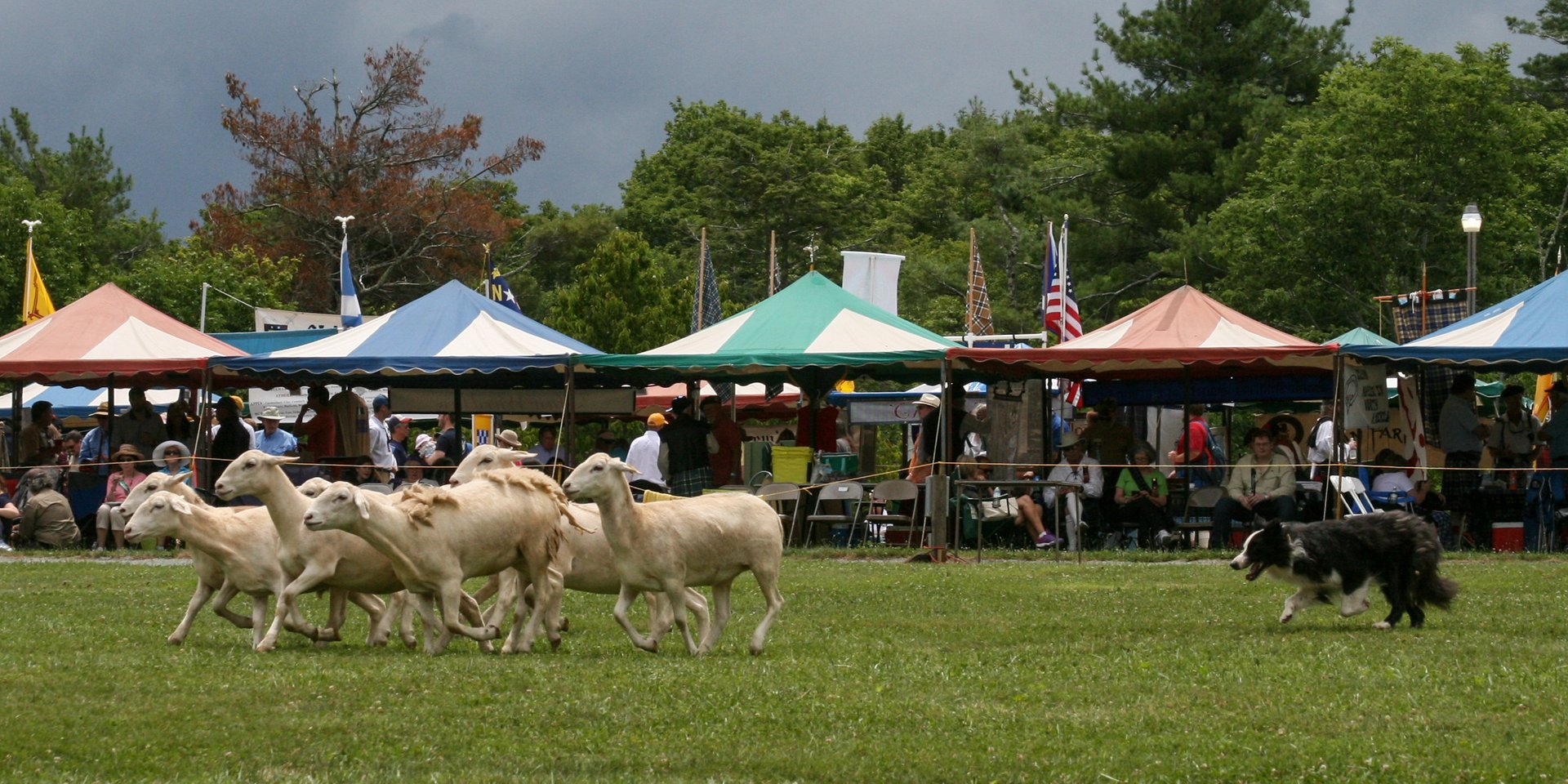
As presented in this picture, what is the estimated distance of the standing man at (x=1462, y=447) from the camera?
22875 millimetres

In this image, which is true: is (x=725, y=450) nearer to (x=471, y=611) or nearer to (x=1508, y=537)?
(x=1508, y=537)

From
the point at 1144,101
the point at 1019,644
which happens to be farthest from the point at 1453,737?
the point at 1144,101

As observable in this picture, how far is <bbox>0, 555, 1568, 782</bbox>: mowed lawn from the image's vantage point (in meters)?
7.75

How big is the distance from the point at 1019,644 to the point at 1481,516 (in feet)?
41.3

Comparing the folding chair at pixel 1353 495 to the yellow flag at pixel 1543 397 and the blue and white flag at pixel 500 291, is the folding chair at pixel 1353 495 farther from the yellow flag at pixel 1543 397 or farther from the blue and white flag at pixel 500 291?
the blue and white flag at pixel 500 291

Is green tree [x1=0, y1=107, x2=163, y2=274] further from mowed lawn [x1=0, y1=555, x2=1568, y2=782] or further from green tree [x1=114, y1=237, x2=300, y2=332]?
mowed lawn [x1=0, y1=555, x2=1568, y2=782]

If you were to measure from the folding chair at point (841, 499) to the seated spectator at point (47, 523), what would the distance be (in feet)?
31.6

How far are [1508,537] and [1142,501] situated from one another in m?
4.36

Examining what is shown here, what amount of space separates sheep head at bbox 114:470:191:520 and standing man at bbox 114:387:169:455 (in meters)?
11.1

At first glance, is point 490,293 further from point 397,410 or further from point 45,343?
point 45,343

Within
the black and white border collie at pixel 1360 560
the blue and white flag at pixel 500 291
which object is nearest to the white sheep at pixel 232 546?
the black and white border collie at pixel 1360 560

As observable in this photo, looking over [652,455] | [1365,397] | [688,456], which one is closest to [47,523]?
[652,455]

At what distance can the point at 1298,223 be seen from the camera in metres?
46.2

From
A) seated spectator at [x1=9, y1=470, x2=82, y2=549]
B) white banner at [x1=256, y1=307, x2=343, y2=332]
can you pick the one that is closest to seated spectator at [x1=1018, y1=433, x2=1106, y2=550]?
seated spectator at [x1=9, y1=470, x2=82, y2=549]
